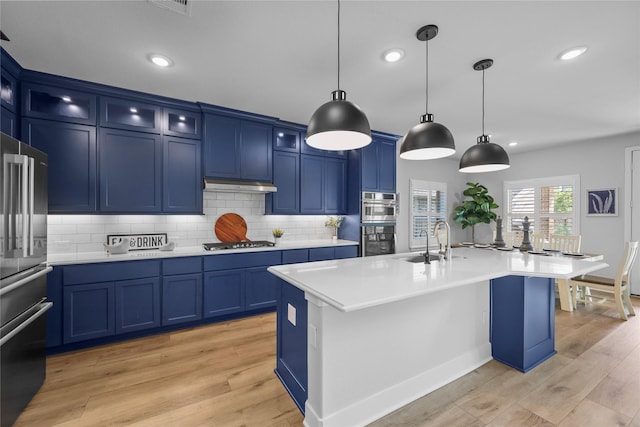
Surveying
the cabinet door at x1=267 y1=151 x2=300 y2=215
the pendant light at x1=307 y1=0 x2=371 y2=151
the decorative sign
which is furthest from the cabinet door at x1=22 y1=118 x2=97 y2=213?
the pendant light at x1=307 y1=0 x2=371 y2=151

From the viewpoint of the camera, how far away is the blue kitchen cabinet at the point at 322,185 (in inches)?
164

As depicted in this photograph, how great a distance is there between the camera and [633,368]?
234cm

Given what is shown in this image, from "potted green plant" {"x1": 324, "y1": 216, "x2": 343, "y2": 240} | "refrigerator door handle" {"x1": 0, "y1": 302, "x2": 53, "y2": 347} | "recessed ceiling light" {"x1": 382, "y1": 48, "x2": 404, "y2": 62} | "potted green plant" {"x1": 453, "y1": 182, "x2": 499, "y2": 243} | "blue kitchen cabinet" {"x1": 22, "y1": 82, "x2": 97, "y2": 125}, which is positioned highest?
"recessed ceiling light" {"x1": 382, "y1": 48, "x2": 404, "y2": 62}

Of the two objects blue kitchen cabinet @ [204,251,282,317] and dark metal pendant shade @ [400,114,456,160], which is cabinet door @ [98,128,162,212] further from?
dark metal pendant shade @ [400,114,456,160]

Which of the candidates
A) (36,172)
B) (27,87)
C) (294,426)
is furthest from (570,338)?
(27,87)

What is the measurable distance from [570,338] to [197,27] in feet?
14.8

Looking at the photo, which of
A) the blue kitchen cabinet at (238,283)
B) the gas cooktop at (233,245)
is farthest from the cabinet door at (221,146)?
the blue kitchen cabinet at (238,283)

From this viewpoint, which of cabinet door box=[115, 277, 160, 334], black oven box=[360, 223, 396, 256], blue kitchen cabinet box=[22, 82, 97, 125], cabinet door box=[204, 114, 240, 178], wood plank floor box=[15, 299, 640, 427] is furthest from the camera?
black oven box=[360, 223, 396, 256]

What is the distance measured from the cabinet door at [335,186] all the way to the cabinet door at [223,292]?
1.72 m

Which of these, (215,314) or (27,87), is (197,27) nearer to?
(27,87)

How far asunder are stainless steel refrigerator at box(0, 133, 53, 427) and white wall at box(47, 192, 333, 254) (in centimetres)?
111

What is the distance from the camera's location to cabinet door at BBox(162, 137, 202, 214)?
3238mm

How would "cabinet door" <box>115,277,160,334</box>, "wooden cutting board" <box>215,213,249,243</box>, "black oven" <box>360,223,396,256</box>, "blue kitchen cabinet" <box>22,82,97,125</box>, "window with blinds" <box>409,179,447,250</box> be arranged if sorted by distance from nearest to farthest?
"blue kitchen cabinet" <box>22,82,97,125</box> < "cabinet door" <box>115,277,160,334</box> < "wooden cutting board" <box>215,213,249,243</box> < "black oven" <box>360,223,396,256</box> < "window with blinds" <box>409,179,447,250</box>

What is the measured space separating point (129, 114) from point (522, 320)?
431cm
